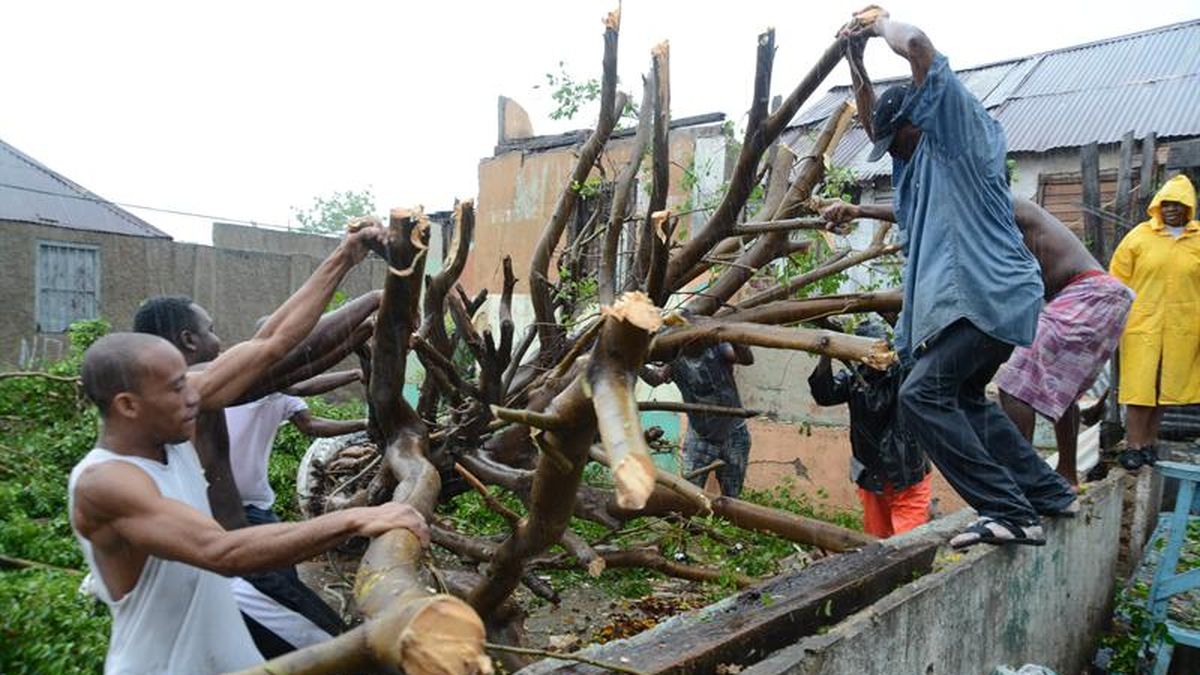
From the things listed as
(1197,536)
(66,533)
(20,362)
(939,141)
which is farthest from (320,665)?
(20,362)

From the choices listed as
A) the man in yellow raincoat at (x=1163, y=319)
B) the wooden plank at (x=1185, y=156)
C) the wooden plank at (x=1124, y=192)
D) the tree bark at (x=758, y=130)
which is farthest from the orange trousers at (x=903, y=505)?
the wooden plank at (x=1185, y=156)

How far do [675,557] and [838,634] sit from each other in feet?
10.8

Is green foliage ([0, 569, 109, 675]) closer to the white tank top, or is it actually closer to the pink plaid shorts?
the white tank top

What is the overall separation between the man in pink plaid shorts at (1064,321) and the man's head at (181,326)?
368cm

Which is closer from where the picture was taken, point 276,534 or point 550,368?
point 276,534

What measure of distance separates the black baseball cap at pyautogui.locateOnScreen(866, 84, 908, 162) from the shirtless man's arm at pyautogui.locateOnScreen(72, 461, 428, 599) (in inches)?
102

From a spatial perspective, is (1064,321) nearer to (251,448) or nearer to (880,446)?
(880,446)

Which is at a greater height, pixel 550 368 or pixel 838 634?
pixel 550 368

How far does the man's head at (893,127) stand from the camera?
3520 millimetres

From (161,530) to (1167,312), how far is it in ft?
19.9

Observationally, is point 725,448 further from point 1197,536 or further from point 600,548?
point 1197,536

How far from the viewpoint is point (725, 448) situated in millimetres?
6574

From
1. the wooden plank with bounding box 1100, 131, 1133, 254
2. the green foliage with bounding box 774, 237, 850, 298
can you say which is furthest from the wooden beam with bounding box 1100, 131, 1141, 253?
the green foliage with bounding box 774, 237, 850, 298

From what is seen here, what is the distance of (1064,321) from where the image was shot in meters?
4.11
